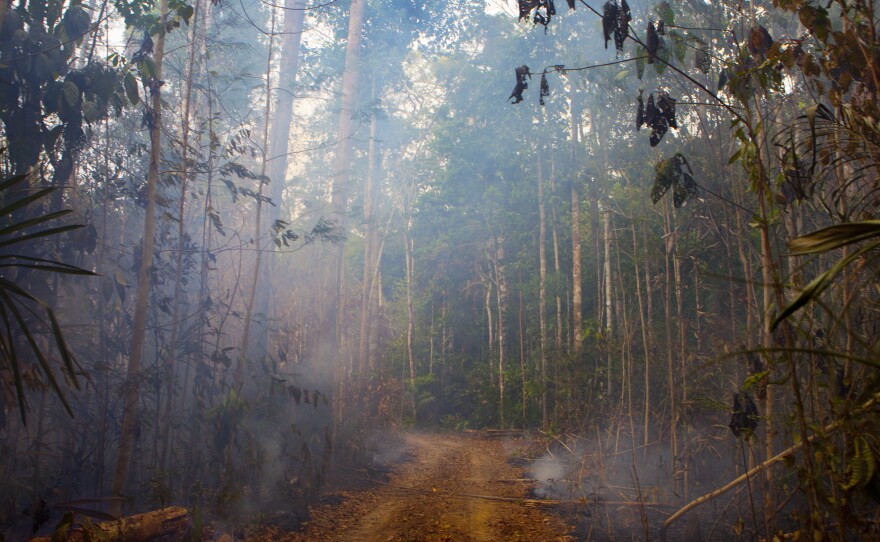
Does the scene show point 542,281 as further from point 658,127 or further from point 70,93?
point 70,93

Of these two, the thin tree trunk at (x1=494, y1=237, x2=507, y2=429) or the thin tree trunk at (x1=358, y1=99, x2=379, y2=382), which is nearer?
the thin tree trunk at (x1=358, y1=99, x2=379, y2=382)

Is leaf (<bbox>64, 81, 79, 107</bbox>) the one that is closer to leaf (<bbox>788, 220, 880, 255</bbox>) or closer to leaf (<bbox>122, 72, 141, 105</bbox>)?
leaf (<bbox>122, 72, 141, 105</bbox>)

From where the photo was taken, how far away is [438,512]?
710cm

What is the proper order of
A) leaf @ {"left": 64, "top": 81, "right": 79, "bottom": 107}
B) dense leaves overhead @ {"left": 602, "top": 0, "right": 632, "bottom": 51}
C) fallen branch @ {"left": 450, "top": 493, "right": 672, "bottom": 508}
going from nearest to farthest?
dense leaves overhead @ {"left": 602, "top": 0, "right": 632, "bottom": 51}, leaf @ {"left": 64, "top": 81, "right": 79, "bottom": 107}, fallen branch @ {"left": 450, "top": 493, "right": 672, "bottom": 508}

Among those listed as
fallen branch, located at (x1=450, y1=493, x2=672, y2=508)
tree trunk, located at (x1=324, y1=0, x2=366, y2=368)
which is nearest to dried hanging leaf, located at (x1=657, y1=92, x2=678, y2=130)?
→ fallen branch, located at (x1=450, y1=493, x2=672, y2=508)

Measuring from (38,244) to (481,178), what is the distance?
50.5 feet

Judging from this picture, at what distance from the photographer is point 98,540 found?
13.3 ft

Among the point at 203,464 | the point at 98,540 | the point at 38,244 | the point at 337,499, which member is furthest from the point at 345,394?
the point at 98,540

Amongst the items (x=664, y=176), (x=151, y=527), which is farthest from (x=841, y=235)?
(x=151, y=527)

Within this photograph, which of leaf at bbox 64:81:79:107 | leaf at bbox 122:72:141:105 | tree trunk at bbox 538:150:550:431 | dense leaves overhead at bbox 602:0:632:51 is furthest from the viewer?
tree trunk at bbox 538:150:550:431

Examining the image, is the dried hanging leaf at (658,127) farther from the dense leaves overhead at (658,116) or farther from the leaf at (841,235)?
the leaf at (841,235)

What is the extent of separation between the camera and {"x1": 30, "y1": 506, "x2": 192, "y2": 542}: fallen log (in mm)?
4680

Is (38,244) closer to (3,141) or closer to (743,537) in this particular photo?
(3,141)

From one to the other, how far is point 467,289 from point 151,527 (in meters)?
16.7
